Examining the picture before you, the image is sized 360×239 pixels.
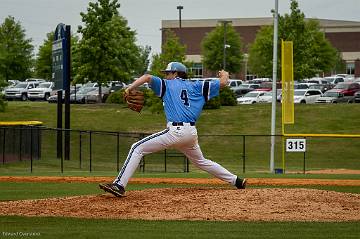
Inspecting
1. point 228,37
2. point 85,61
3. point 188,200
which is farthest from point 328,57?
point 188,200

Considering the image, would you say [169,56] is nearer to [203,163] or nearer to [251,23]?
[203,163]

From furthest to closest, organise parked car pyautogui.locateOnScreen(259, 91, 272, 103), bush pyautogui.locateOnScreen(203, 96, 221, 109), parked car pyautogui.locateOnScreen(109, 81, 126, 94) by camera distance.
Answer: parked car pyautogui.locateOnScreen(109, 81, 126, 94), parked car pyautogui.locateOnScreen(259, 91, 272, 103), bush pyautogui.locateOnScreen(203, 96, 221, 109)

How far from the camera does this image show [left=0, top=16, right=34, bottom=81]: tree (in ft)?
229

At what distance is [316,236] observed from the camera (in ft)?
33.0

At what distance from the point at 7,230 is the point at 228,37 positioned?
229 ft

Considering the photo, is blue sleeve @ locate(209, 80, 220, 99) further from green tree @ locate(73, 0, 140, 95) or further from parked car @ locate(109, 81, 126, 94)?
parked car @ locate(109, 81, 126, 94)

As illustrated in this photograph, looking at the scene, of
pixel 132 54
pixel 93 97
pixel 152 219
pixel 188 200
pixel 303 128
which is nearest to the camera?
pixel 152 219

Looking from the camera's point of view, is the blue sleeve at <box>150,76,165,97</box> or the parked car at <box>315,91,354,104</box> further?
the parked car at <box>315,91,354,104</box>

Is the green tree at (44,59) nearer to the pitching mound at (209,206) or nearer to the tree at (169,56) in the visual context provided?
the tree at (169,56)

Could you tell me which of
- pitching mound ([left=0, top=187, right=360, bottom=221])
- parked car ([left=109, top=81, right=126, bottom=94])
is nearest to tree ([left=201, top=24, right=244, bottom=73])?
parked car ([left=109, top=81, right=126, bottom=94])

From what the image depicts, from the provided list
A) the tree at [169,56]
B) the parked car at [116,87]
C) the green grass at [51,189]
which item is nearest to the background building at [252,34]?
the parked car at [116,87]

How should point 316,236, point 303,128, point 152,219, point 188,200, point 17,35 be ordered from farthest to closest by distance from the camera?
point 17,35, point 303,128, point 188,200, point 152,219, point 316,236

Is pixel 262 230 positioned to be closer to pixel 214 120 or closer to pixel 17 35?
pixel 214 120

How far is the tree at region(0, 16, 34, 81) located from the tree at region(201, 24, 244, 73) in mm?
16385
